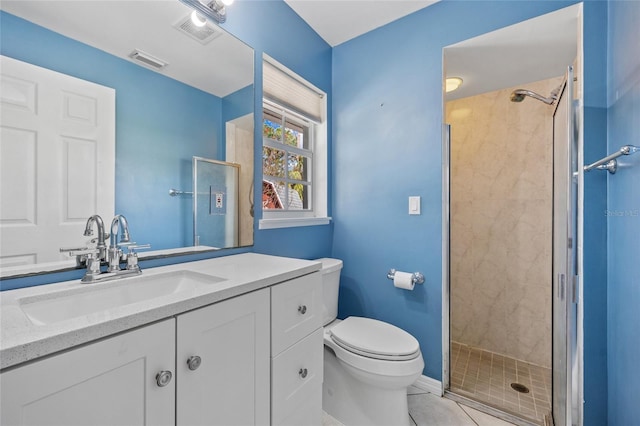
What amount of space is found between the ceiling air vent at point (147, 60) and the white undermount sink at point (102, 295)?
0.87 m

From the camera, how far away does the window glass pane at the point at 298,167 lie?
2029 mm

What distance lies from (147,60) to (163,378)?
1196 millimetres

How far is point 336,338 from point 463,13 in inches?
80.0

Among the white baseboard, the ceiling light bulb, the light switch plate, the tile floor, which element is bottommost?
the tile floor

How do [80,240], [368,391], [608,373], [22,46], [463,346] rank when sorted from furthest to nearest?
[463,346] < [368,391] < [608,373] < [80,240] < [22,46]

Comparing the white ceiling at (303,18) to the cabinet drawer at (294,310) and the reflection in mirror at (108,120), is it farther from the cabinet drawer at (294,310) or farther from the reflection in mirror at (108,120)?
the cabinet drawer at (294,310)

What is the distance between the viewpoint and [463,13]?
1669 millimetres

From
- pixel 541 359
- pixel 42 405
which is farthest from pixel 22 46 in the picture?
pixel 541 359

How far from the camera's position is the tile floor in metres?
1.51

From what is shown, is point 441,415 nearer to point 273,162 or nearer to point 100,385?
point 100,385

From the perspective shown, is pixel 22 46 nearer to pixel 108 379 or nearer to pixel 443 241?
pixel 108 379

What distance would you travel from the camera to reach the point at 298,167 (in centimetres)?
211

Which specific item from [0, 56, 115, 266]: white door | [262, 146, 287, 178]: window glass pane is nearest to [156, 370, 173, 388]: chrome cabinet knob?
[0, 56, 115, 266]: white door

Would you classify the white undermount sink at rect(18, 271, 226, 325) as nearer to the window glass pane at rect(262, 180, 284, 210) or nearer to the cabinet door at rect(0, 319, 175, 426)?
the cabinet door at rect(0, 319, 175, 426)
